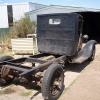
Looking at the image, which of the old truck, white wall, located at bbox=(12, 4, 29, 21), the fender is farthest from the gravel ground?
white wall, located at bbox=(12, 4, 29, 21)

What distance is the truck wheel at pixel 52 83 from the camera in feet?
11.7

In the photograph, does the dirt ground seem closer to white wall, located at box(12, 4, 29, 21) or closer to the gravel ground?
the gravel ground

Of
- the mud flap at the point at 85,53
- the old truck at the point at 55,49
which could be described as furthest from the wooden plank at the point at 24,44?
the mud flap at the point at 85,53

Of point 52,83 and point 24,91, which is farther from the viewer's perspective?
point 24,91

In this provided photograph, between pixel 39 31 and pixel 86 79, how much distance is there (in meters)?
2.29

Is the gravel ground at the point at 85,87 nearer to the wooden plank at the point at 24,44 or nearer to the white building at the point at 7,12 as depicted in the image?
the wooden plank at the point at 24,44

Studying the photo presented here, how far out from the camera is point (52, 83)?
12.4 feet

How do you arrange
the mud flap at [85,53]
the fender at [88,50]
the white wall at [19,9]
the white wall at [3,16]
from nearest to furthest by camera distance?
1. the mud flap at [85,53]
2. the fender at [88,50]
3. the white wall at [19,9]
4. the white wall at [3,16]

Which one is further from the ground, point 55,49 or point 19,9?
point 19,9

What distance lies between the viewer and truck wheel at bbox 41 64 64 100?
3564 millimetres

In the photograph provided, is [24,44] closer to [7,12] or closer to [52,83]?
[52,83]

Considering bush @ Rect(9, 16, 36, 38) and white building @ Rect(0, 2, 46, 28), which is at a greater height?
white building @ Rect(0, 2, 46, 28)

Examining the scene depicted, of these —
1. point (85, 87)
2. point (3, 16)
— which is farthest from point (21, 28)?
point (85, 87)

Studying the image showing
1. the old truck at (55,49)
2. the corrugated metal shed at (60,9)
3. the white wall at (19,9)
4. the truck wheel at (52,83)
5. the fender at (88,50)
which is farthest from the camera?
the white wall at (19,9)
